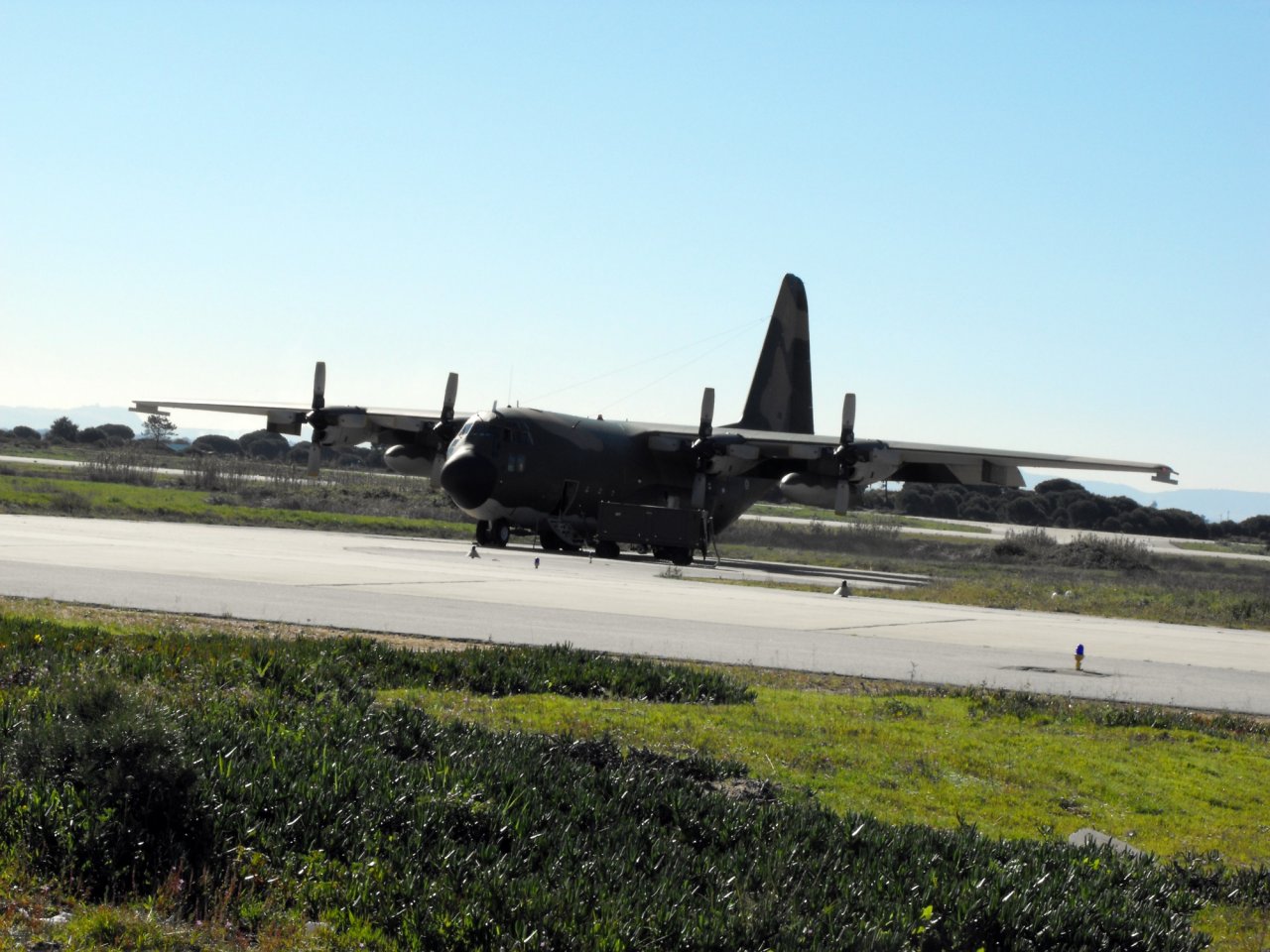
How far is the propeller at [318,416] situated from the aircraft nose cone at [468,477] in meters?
8.64

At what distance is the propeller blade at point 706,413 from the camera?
4088 cm

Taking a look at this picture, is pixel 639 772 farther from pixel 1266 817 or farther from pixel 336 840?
pixel 1266 817

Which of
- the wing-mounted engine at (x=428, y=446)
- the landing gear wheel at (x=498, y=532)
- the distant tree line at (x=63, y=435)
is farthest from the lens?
the distant tree line at (x=63, y=435)

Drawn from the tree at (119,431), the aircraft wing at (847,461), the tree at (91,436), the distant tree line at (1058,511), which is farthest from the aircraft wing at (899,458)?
the tree at (119,431)

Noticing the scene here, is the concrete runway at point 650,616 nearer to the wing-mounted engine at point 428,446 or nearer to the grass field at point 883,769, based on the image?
the grass field at point 883,769

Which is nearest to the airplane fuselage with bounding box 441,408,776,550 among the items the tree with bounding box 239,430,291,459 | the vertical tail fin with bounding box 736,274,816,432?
the vertical tail fin with bounding box 736,274,816,432

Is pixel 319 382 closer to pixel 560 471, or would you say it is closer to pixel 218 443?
pixel 560 471

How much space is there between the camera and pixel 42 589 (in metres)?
19.1

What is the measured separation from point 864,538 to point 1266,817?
4710 centimetres

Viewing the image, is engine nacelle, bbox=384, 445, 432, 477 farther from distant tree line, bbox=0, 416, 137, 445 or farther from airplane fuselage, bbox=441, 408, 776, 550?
distant tree line, bbox=0, 416, 137, 445

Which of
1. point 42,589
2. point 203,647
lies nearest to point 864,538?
point 42,589

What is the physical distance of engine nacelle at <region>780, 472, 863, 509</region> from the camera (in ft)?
131

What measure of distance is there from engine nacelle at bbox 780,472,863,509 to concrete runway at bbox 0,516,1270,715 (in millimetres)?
10226

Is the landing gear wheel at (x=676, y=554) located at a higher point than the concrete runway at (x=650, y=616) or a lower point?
higher
